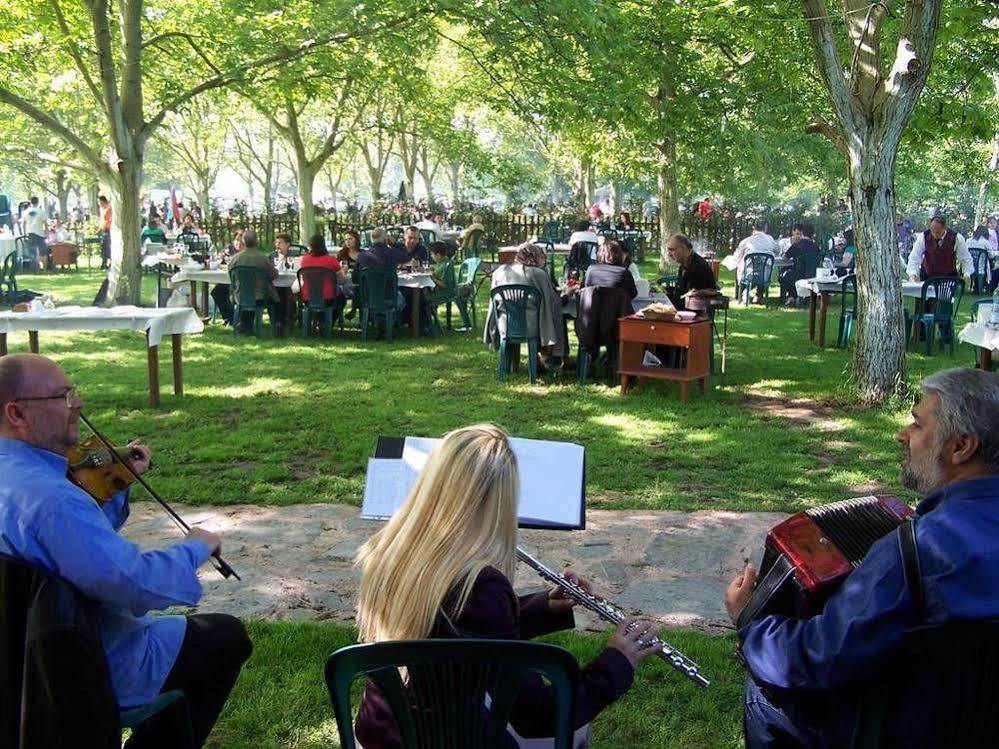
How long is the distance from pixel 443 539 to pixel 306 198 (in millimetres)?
23512

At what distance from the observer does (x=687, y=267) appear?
11.3m

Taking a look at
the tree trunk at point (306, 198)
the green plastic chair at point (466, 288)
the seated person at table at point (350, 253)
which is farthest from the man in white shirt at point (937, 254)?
the tree trunk at point (306, 198)

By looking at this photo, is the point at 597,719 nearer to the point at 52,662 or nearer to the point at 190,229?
the point at 52,662

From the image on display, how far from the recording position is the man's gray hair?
2.41 m

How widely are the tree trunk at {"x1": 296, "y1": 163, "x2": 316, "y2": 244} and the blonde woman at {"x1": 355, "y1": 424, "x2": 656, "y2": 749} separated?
22.3m

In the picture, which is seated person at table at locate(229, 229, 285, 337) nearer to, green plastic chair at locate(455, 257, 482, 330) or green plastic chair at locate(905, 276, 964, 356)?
green plastic chair at locate(455, 257, 482, 330)

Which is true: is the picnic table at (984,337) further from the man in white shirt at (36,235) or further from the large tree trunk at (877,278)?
the man in white shirt at (36,235)

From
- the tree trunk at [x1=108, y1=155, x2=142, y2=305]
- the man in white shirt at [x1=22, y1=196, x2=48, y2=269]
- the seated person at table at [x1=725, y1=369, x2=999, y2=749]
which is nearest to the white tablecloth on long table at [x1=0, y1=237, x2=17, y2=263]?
the man in white shirt at [x1=22, y1=196, x2=48, y2=269]

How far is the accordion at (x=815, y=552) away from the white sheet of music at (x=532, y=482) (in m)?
Answer: 0.76

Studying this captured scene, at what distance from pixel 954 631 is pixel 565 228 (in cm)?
2875

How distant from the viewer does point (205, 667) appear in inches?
125

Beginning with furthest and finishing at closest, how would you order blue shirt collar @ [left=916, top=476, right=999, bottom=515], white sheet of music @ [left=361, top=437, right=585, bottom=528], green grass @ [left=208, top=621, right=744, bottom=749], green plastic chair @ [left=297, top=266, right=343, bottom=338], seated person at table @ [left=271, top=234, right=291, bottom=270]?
seated person at table @ [left=271, top=234, right=291, bottom=270] → green plastic chair @ [left=297, top=266, right=343, bottom=338] → green grass @ [left=208, top=621, right=744, bottom=749] → white sheet of music @ [left=361, top=437, right=585, bottom=528] → blue shirt collar @ [left=916, top=476, right=999, bottom=515]

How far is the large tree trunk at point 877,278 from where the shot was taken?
30.3ft

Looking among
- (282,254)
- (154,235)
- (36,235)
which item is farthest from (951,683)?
(36,235)
